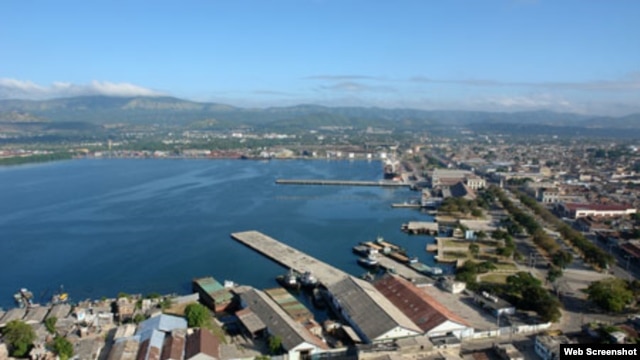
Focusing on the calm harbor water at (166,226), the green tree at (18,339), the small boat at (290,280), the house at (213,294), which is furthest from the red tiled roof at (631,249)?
the green tree at (18,339)

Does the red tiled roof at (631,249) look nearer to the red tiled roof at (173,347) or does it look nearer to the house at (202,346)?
the house at (202,346)

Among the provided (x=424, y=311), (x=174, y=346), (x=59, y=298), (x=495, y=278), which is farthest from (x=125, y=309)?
(x=495, y=278)

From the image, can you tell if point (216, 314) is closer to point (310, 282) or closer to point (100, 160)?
point (310, 282)

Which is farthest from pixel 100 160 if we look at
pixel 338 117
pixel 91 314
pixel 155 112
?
pixel 155 112

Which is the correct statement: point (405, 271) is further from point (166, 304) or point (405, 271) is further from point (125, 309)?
point (125, 309)

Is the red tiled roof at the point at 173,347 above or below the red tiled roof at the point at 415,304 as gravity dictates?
below

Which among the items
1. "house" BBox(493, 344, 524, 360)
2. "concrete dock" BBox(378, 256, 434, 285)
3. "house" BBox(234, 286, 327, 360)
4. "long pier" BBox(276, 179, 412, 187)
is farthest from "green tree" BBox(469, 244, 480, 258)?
"long pier" BBox(276, 179, 412, 187)

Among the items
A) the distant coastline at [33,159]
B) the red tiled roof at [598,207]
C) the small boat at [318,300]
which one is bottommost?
the distant coastline at [33,159]
